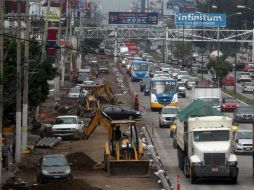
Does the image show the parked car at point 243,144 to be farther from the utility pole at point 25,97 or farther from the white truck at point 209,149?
the utility pole at point 25,97

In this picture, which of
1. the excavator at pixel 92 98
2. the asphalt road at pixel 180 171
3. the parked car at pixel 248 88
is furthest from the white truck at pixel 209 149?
the parked car at pixel 248 88

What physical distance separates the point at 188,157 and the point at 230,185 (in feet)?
7.29

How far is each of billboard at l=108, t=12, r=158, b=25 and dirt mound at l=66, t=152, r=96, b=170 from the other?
106 m

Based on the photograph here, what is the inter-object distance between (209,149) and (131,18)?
380ft

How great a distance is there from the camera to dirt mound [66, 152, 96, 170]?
42.1m

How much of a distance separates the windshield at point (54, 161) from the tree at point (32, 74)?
7195 mm

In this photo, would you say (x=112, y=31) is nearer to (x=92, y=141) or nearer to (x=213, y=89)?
(x=213, y=89)

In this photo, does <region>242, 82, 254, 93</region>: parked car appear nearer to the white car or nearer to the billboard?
the billboard

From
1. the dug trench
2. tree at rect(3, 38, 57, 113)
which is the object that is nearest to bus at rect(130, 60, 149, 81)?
tree at rect(3, 38, 57, 113)

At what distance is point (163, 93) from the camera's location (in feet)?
258

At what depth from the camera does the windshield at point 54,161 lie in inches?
1435

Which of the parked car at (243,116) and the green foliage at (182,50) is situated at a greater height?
the parked car at (243,116)

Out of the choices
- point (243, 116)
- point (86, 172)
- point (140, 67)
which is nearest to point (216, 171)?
point (86, 172)

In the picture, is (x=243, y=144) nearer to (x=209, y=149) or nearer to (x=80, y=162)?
(x=80, y=162)
